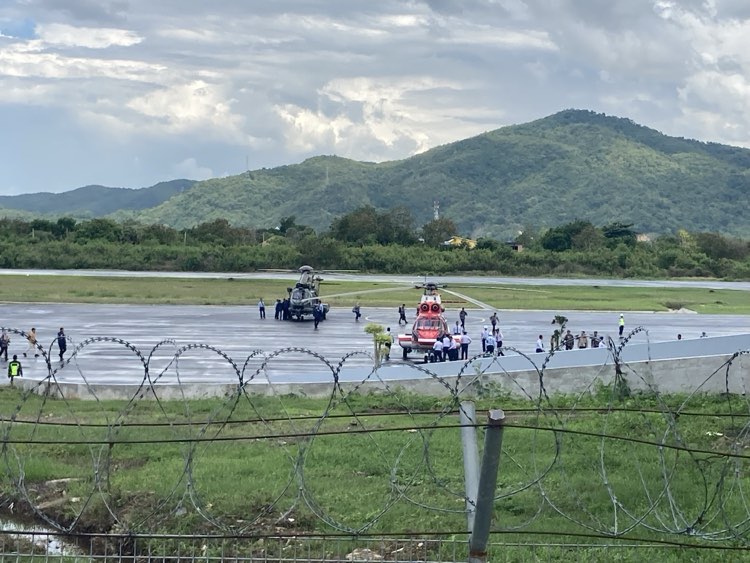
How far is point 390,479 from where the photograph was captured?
11.7 meters

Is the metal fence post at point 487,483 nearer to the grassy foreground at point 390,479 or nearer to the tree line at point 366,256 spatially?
the grassy foreground at point 390,479

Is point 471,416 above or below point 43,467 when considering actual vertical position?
above

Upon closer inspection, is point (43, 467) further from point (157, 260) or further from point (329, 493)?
point (157, 260)

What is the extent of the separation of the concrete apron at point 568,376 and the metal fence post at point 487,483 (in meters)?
14.0

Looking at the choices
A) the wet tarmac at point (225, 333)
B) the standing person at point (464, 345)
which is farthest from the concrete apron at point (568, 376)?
the standing person at point (464, 345)

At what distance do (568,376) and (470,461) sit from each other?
1679 centimetres

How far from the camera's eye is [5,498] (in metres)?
14.4

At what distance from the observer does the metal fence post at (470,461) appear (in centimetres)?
591

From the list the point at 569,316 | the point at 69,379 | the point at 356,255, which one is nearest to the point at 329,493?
the point at 69,379

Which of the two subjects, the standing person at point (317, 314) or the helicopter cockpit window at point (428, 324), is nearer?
the helicopter cockpit window at point (428, 324)

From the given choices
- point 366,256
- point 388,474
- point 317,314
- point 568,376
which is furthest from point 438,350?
point 366,256

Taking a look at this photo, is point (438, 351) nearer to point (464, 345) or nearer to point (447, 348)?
point (447, 348)

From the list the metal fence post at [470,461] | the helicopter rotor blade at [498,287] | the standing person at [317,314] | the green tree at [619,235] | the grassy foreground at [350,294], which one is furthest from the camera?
the green tree at [619,235]

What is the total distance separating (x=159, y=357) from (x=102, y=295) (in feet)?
98.7
